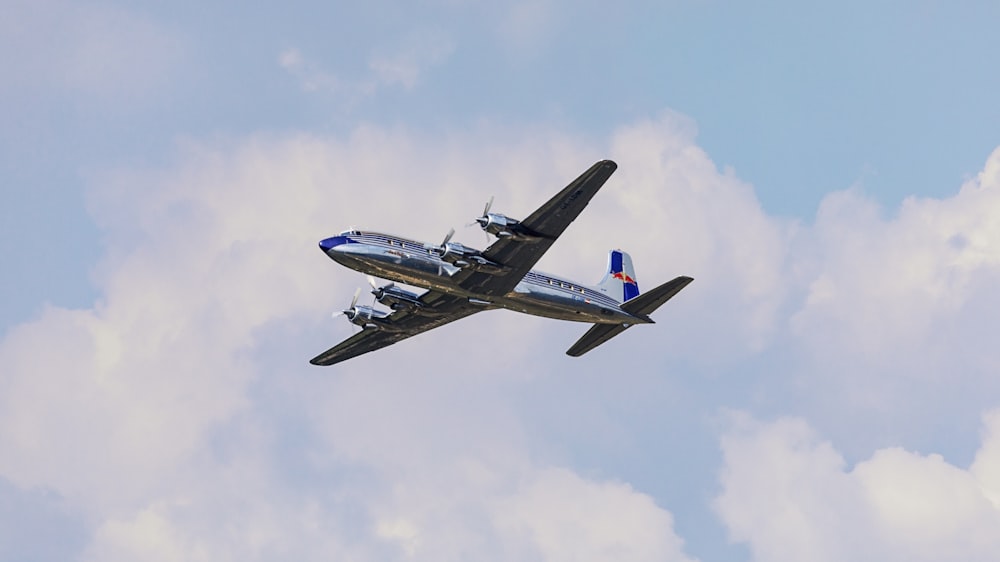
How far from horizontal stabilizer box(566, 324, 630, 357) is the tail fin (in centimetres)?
260

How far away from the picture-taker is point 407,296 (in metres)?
86.0

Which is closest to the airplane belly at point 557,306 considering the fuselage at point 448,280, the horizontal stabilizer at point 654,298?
the fuselage at point 448,280

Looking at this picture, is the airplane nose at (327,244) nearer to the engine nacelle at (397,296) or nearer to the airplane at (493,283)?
the airplane at (493,283)

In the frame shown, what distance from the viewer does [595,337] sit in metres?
88.2

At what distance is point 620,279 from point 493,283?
14.9 metres

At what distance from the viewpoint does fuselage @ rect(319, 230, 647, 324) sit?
75750mm

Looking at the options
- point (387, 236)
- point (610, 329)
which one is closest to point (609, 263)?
point (610, 329)

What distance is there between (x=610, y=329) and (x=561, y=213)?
15490 mm

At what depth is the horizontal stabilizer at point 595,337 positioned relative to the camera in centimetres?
8725

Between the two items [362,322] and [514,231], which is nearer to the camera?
[514,231]

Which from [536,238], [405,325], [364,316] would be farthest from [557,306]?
[364,316]

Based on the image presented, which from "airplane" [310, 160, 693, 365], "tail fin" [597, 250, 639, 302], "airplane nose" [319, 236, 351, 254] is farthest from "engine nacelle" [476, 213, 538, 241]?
"tail fin" [597, 250, 639, 302]

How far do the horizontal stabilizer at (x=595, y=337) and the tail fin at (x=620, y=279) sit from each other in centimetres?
260

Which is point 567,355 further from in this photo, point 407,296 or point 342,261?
point 342,261
